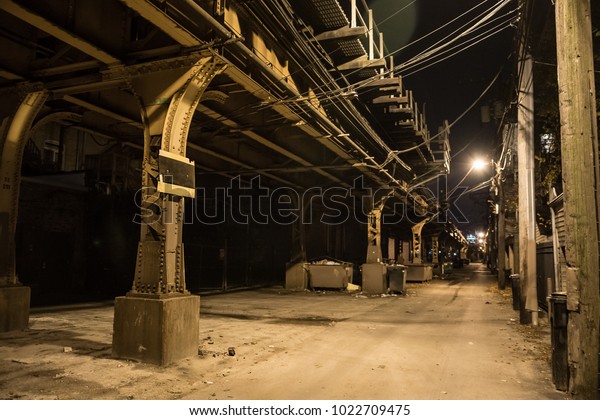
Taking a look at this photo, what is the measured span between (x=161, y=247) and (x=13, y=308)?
4452 mm

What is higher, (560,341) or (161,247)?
(161,247)

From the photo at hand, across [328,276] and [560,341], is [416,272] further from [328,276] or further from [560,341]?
[560,341]

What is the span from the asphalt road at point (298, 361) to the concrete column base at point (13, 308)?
278mm

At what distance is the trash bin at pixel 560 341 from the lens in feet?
18.8

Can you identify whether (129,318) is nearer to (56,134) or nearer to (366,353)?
(366,353)

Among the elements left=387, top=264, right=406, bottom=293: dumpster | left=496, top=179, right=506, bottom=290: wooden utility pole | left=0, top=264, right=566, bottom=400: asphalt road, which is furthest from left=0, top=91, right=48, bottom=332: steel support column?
left=496, top=179, right=506, bottom=290: wooden utility pole

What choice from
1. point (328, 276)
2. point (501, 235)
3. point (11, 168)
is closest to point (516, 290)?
point (328, 276)

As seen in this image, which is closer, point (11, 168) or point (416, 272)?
point (11, 168)

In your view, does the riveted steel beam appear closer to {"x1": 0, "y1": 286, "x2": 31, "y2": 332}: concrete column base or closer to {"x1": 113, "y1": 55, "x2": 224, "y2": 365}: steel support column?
{"x1": 0, "y1": 286, "x2": 31, "y2": 332}: concrete column base

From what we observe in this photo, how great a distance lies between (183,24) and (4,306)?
6809 mm

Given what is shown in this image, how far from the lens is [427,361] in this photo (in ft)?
24.1

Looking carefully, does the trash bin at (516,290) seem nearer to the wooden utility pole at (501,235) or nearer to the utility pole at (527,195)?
the utility pole at (527,195)

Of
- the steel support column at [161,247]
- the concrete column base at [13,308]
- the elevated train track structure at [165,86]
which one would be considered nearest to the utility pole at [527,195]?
the elevated train track structure at [165,86]

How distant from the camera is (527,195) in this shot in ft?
38.9
